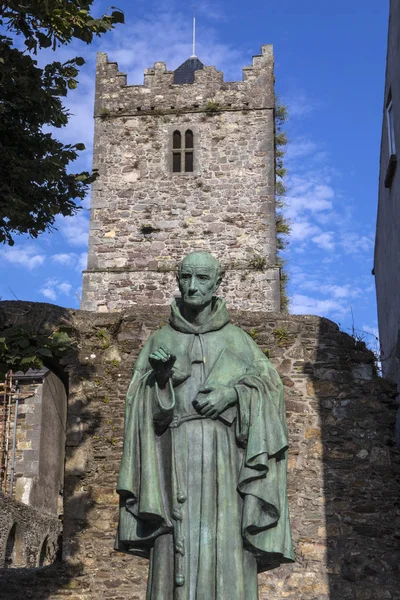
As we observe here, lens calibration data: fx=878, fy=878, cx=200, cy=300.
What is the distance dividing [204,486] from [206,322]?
883mm

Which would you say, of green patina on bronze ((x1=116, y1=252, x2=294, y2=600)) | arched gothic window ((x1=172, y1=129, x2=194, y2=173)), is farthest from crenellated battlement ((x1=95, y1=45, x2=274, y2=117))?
green patina on bronze ((x1=116, y1=252, x2=294, y2=600))

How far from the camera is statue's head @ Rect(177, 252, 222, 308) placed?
14.8 ft

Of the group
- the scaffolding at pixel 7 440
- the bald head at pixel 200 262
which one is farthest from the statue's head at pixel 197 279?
the scaffolding at pixel 7 440

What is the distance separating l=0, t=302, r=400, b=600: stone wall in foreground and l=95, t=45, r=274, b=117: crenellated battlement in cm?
1428

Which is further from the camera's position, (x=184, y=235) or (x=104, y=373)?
(x=184, y=235)

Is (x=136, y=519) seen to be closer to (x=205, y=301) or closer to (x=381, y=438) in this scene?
(x=205, y=301)

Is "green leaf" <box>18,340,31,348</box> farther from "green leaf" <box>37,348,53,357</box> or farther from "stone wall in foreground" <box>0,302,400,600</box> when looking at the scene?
"stone wall in foreground" <box>0,302,400,600</box>

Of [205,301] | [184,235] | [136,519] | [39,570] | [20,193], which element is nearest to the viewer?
[136,519]

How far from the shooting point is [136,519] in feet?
13.8

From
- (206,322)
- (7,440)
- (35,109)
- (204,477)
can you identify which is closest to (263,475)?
(204,477)

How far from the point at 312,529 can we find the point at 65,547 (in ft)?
9.64

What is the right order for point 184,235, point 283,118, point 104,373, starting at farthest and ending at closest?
point 283,118, point 184,235, point 104,373

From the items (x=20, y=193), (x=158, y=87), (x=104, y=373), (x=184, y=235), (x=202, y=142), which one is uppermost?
(x=158, y=87)

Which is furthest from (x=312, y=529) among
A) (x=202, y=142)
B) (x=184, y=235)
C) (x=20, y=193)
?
(x=202, y=142)
